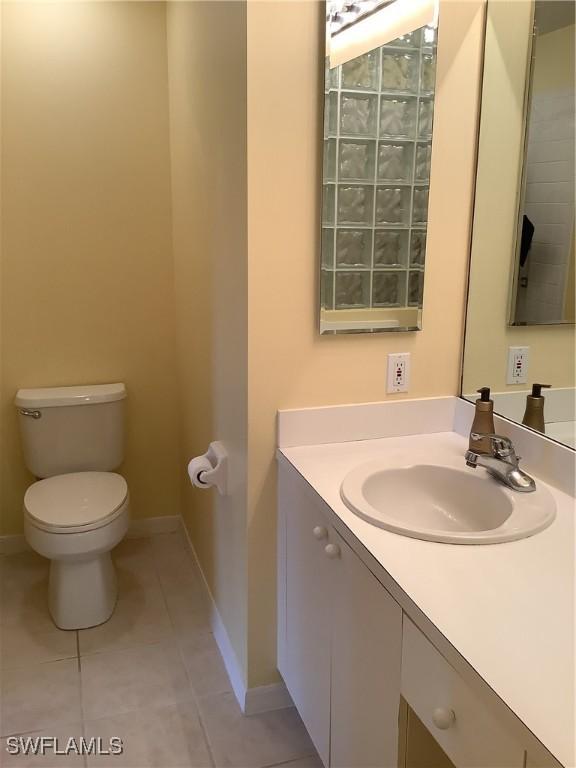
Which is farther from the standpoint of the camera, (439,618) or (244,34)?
(244,34)

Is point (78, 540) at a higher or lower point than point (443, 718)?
lower

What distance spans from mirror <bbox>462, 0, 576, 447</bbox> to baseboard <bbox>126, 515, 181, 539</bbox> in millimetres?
1728

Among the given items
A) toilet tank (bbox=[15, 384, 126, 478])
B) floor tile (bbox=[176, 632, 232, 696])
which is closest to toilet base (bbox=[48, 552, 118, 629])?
floor tile (bbox=[176, 632, 232, 696])

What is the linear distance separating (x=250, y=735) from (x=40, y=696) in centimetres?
67

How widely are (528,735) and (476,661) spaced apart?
0.41ft

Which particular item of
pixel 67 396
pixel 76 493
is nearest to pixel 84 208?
pixel 67 396

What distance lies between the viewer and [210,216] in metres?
1.99

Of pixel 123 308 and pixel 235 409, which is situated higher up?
pixel 123 308

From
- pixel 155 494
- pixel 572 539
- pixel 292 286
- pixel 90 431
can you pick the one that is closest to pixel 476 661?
pixel 572 539

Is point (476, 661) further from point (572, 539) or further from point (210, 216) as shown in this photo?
point (210, 216)

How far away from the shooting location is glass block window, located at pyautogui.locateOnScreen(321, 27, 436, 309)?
1599mm

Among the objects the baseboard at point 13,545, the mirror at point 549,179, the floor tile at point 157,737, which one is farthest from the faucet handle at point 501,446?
the baseboard at point 13,545

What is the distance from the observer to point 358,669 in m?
1.32

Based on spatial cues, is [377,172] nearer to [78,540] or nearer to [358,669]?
[358,669]
